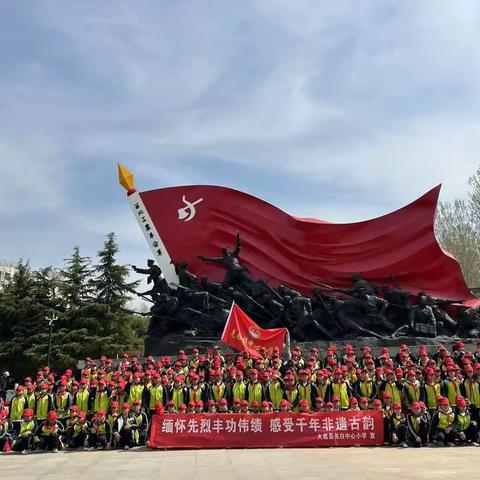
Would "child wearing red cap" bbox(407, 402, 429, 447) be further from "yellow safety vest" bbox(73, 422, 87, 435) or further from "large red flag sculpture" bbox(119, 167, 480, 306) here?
"large red flag sculpture" bbox(119, 167, 480, 306)

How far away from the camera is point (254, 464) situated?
622 centimetres

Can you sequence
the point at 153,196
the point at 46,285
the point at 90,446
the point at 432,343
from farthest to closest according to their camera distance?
the point at 46,285 < the point at 153,196 < the point at 432,343 < the point at 90,446

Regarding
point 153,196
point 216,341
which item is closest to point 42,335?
point 153,196

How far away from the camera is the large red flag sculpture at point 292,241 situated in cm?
1593

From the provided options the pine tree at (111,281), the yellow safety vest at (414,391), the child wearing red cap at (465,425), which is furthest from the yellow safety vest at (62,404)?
the pine tree at (111,281)

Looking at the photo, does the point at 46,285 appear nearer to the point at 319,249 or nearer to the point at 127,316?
the point at 127,316

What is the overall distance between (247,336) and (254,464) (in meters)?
5.77

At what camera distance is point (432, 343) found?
1352cm

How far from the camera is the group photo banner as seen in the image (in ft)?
25.2

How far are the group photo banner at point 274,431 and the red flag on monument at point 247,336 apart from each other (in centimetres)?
393

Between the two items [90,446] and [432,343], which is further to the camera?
[432,343]

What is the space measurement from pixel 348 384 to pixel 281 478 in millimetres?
3946

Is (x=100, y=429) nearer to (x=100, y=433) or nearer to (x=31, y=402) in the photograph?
(x=100, y=433)

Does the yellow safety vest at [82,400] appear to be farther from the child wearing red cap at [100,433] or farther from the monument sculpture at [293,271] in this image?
the monument sculpture at [293,271]
